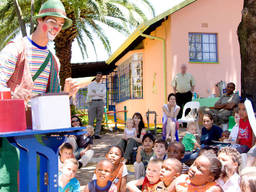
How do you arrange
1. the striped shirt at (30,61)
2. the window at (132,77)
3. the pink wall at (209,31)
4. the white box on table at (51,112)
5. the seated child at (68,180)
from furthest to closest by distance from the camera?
the window at (132,77)
the pink wall at (209,31)
the seated child at (68,180)
the striped shirt at (30,61)
the white box on table at (51,112)

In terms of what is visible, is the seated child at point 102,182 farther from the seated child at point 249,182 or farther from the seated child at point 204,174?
the seated child at point 249,182

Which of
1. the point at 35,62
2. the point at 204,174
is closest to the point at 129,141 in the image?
the point at 204,174

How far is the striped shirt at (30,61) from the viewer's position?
2.64 metres

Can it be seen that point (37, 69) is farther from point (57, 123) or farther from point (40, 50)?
point (57, 123)

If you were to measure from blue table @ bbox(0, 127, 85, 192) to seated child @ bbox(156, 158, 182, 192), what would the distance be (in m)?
1.38

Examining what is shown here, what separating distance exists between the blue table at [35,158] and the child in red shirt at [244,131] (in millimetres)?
3072

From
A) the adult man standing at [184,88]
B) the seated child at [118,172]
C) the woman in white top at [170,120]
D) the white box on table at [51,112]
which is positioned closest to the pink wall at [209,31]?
the adult man standing at [184,88]

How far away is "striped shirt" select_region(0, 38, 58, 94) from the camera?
2639mm

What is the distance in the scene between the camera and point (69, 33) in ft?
42.2

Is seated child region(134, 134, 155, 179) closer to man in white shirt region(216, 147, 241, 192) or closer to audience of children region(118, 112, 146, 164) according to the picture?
audience of children region(118, 112, 146, 164)

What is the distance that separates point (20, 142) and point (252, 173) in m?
1.78

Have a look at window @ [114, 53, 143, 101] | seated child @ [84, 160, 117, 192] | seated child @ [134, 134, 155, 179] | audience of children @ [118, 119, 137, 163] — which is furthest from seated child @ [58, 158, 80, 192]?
window @ [114, 53, 143, 101]

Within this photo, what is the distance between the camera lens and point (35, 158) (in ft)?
7.57

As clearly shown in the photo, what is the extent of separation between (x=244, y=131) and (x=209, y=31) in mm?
7951
